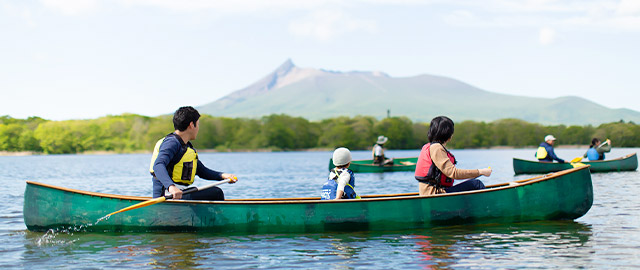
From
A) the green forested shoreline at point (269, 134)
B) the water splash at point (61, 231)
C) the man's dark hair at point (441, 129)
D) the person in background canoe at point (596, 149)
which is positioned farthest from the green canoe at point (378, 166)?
the green forested shoreline at point (269, 134)

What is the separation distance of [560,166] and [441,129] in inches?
696

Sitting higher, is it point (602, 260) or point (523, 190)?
point (523, 190)

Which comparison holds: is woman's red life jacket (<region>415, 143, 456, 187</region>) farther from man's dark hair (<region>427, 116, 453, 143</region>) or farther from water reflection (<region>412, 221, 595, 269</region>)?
water reflection (<region>412, 221, 595, 269</region>)

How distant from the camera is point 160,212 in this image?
33.7 ft

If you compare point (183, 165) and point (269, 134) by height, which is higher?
point (269, 134)

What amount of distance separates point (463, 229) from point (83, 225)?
6243 mm

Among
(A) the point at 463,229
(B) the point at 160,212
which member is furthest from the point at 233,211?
(A) the point at 463,229

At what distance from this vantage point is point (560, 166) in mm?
25578

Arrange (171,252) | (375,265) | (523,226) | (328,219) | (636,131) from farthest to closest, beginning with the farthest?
(636,131) < (523,226) < (328,219) < (171,252) < (375,265)

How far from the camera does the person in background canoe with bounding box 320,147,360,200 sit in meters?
9.62

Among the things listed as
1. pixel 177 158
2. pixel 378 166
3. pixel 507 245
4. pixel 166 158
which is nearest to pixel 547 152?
pixel 378 166

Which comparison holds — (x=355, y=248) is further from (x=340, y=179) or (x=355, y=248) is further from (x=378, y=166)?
(x=378, y=166)

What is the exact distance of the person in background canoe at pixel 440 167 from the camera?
385 inches

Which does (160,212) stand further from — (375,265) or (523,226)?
(523,226)
